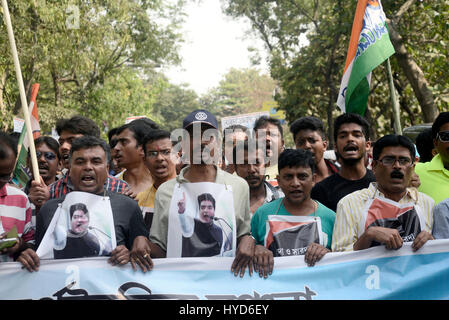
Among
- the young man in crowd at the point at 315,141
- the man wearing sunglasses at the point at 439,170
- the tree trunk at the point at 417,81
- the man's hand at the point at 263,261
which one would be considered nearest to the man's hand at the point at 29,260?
the man's hand at the point at 263,261

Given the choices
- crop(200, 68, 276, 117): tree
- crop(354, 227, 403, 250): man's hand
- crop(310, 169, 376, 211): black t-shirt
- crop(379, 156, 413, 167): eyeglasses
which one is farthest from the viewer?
crop(200, 68, 276, 117): tree

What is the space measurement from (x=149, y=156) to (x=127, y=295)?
1617mm

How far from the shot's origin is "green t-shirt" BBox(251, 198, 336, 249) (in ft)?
12.9

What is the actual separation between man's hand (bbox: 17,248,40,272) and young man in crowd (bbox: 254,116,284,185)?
7.57ft

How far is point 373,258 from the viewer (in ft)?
12.3

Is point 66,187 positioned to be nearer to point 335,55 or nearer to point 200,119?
point 200,119

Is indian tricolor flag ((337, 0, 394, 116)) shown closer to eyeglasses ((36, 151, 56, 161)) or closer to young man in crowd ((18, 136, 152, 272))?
young man in crowd ((18, 136, 152, 272))

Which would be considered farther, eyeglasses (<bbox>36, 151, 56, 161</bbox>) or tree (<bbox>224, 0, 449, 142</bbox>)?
tree (<bbox>224, 0, 449, 142</bbox>)

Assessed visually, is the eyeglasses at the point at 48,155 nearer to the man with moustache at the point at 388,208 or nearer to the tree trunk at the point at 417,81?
the man with moustache at the point at 388,208

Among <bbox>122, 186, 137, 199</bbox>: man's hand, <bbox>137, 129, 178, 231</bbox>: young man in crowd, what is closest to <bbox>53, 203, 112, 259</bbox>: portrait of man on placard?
<bbox>122, 186, 137, 199</bbox>: man's hand

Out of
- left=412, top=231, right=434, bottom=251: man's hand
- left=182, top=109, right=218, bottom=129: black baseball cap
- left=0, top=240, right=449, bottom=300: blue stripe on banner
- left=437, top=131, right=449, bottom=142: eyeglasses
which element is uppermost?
left=182, top=109, right=218, bottom=129: black baseball cap

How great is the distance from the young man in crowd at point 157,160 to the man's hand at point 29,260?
1.30 m

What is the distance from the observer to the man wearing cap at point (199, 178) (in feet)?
12.9

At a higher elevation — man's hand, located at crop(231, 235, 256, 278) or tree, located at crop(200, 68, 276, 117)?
tree, located at crop(200, 68, 276, 117)
